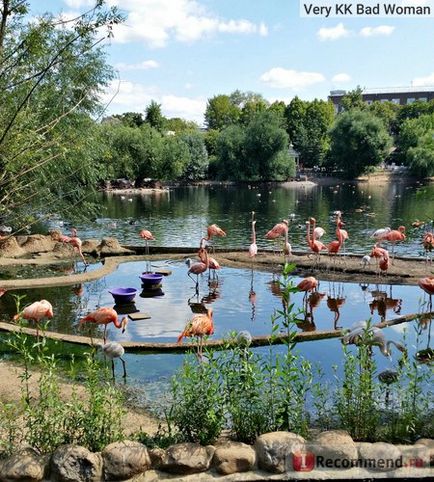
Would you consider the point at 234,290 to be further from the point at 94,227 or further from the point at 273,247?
the point at 94,227

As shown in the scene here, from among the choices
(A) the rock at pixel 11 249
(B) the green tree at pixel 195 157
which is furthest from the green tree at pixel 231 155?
(A) the rock at pixel 11 249

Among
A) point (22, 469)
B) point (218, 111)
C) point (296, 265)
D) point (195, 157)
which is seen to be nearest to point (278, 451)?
point (22, 469)

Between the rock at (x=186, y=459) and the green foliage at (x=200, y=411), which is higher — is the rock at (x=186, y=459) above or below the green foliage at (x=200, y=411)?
below

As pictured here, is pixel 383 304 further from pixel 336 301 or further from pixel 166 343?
pixel 166 343

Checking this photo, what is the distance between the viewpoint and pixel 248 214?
32.9 meters

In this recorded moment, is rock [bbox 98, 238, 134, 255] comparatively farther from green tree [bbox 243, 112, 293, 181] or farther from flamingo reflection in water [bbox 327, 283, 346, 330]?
green tree [bbox 243, 112, 293, 181]

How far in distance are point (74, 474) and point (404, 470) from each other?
2.59 m

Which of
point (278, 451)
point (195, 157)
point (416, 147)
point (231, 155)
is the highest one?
point (416, 147)

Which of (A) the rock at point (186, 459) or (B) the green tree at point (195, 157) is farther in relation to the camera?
(B) the green tree at point (195, 157)

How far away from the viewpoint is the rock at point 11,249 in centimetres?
1781

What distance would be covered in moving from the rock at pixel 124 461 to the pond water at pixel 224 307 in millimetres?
2733

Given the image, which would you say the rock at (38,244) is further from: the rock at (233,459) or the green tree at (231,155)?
the green tree at (231,155)

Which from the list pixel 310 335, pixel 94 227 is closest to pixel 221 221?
pixel 94 227

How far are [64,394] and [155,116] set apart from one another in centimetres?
6078
